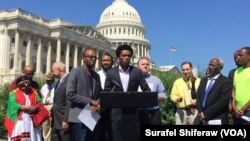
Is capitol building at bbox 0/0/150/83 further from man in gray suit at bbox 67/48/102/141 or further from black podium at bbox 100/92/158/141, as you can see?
black podium at bbox 100/92/158/141

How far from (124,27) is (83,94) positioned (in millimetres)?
107869

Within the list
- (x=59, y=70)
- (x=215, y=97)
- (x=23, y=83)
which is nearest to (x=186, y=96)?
(x=215, y=97)

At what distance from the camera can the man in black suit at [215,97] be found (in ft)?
22.2

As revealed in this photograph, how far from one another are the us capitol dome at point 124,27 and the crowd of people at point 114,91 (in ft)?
335

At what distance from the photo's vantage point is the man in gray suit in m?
6.01

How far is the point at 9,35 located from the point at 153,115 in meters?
53.8

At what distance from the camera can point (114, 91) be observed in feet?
19.5

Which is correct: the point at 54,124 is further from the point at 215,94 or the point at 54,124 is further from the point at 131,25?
the point at 131,25

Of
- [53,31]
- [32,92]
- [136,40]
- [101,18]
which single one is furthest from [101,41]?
[32,92]

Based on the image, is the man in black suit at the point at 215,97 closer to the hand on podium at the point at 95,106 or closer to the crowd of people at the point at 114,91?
the crowd of people at the point at 114,91

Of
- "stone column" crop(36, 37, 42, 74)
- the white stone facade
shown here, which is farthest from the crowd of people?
"stone column" crop(36, 37, 42, 74)

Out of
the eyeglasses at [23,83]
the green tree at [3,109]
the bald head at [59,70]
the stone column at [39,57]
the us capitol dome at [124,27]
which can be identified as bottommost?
the green tree at [3,109]

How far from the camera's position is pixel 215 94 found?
6.89 metres

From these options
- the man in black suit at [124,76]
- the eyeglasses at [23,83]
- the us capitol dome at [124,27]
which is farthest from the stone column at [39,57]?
the man in black suit at [124,76]
